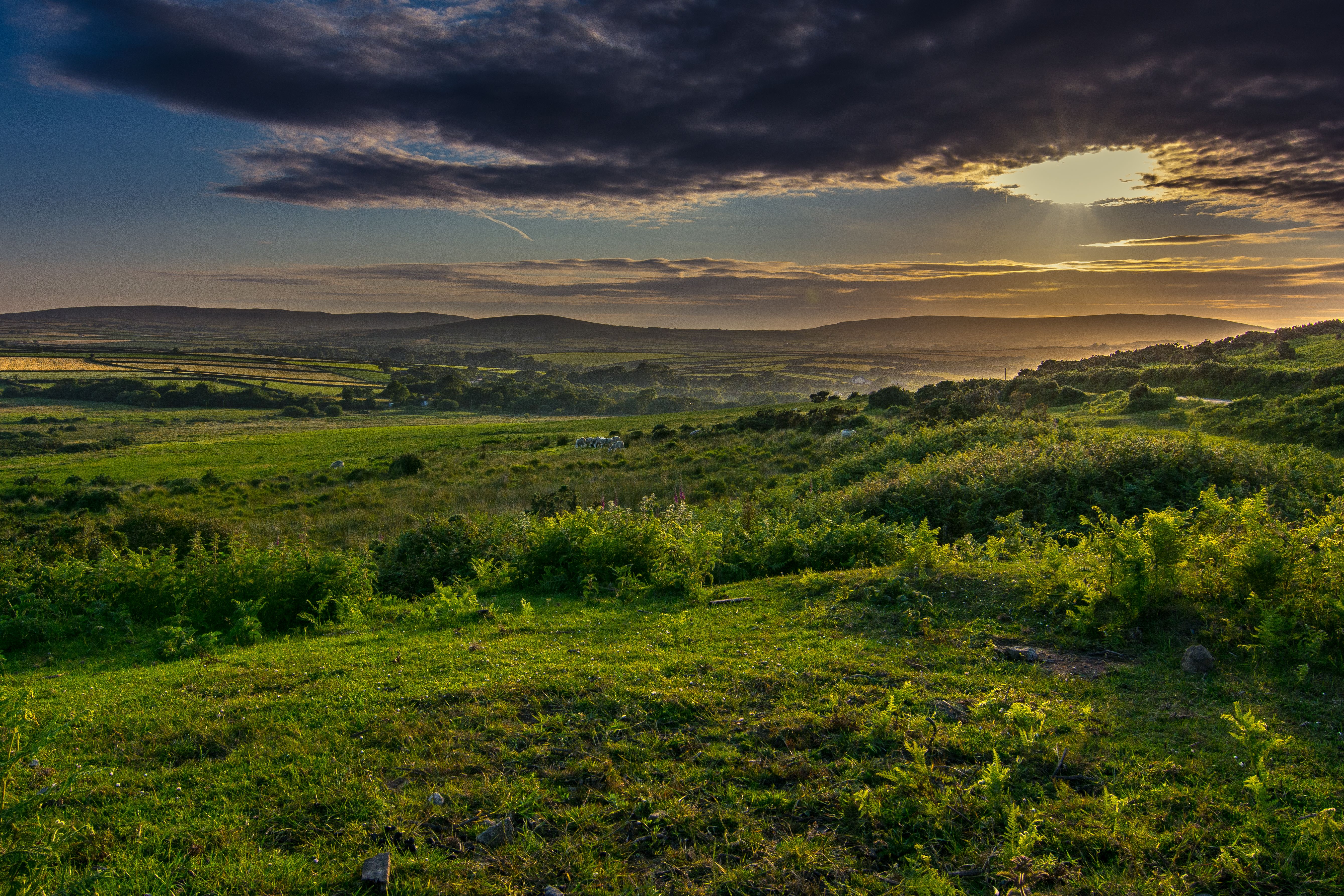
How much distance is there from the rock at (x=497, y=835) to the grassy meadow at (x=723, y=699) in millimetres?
105

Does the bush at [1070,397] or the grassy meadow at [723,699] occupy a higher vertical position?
the bush at [1070,397]

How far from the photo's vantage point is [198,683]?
285 inches

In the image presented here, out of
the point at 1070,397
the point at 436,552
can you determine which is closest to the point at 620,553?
the point at 436,552

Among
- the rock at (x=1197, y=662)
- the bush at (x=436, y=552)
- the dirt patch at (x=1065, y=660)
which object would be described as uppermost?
the rock at (x=1197, y=662)

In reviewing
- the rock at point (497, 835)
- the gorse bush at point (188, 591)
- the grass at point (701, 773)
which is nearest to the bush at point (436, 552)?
the gorse bush at point (188, 591)

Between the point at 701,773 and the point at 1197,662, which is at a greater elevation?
the point at 1197,662

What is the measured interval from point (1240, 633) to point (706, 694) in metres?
5.47

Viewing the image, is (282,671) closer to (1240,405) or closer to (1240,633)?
(1240,633)

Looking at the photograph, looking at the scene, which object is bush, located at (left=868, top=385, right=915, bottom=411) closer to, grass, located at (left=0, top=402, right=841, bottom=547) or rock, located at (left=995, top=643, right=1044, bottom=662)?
grass, located at (left=0, top=402, right=841, bottom=547)

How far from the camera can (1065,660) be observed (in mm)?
6875

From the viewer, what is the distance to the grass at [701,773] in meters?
4.04

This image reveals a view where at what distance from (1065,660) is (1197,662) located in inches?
43.6

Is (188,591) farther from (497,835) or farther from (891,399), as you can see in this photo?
(891,399)

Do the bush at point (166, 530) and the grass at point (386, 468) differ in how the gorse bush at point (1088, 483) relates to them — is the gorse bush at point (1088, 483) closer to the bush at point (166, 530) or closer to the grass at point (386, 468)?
the grass at point (386, 468)
